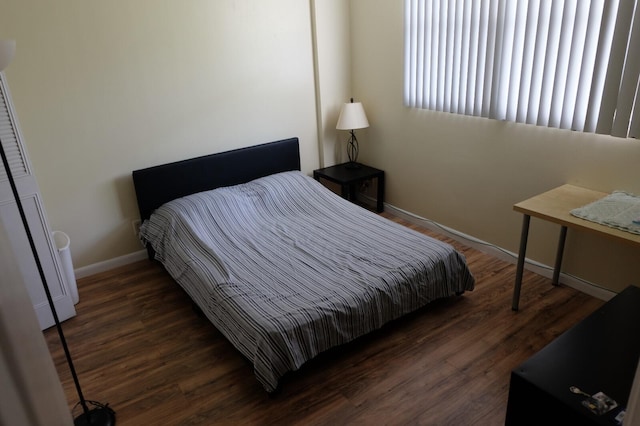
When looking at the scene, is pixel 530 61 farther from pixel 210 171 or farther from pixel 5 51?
pixel 5 51

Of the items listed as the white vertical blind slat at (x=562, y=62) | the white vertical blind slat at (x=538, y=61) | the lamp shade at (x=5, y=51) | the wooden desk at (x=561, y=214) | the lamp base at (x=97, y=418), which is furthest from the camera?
the white vertical blind slat at (x=538, y=61)

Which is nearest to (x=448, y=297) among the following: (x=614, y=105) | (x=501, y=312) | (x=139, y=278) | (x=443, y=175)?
(x=501, y=312)

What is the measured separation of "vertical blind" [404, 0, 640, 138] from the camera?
235 centimetres

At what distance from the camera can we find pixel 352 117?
386 cm

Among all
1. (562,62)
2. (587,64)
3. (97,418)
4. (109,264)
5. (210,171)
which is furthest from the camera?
(210,171)

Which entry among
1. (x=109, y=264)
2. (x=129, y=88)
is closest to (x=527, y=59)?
(x=129, y=88)

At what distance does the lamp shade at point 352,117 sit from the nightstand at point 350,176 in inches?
16.4

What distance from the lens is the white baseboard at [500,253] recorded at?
2795 millimetres

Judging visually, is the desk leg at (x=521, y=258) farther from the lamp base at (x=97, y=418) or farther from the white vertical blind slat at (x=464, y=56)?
the lamp base at (x=97, y=418)

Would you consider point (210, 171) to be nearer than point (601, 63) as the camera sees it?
No

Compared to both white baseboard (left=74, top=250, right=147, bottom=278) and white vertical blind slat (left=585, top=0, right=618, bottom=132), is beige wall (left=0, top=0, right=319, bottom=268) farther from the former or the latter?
white vertical blind slat (left=585, top=0, right=618, bottom=132)

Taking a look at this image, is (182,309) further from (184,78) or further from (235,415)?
(184,78)

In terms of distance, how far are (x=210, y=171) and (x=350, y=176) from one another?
1.21 meters

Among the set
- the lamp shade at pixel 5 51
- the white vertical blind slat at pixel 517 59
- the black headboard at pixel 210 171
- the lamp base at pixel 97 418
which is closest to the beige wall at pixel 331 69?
the black headboard at pixel 210 171
